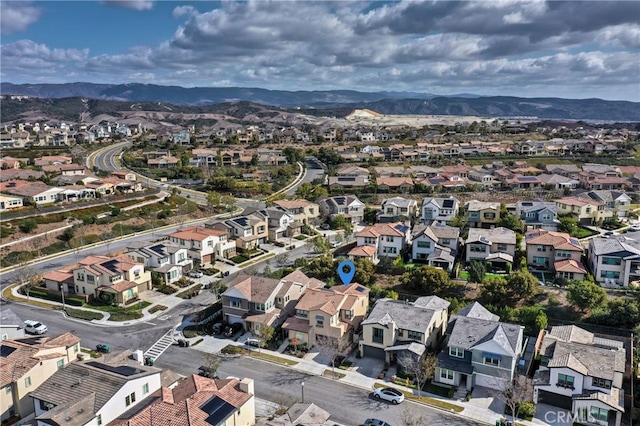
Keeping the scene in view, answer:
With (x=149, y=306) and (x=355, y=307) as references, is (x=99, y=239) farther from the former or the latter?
(x=355, y=307)

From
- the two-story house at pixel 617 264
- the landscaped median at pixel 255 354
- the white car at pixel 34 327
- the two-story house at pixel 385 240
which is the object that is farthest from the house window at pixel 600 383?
the white car at pixel 34 327

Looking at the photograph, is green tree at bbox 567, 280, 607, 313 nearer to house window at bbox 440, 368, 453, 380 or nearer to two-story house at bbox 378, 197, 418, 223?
house window at bbox 440, 368, 453, 380

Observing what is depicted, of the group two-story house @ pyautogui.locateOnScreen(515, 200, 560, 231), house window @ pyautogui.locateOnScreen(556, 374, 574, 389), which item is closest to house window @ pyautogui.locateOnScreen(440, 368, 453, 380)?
house window @ pyautogui.locateOnScreen(556, 374, 574, 389)

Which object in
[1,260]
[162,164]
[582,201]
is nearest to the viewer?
[1,260]

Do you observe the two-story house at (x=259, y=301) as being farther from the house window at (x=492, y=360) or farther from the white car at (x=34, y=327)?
the house window at (x=492, y=360)

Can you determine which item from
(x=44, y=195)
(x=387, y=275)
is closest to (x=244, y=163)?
(x=44, y=195)

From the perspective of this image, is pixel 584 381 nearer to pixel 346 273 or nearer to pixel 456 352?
pixel 456 352

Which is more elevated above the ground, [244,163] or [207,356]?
[244,163]
